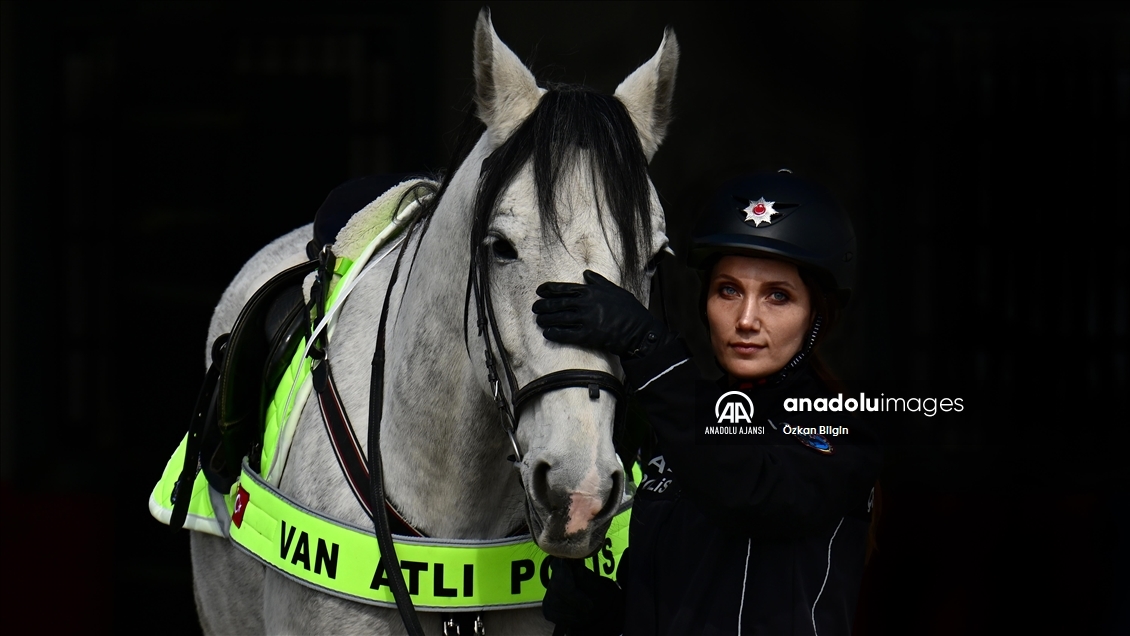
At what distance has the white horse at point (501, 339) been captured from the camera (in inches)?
77.2

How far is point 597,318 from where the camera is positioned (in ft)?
6.31

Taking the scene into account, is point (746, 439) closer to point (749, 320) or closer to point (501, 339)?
point (749, 320)

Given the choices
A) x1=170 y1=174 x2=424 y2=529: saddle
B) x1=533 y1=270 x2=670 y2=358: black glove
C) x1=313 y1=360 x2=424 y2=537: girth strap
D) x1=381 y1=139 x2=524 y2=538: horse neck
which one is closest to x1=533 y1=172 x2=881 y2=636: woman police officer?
x1=533 y1=270 x2=670 y2=358: black glove

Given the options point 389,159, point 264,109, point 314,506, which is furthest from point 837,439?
point 264,109

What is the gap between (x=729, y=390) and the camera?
91.0 inches

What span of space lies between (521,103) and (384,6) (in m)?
3.48

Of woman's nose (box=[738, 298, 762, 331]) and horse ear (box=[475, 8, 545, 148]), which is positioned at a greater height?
horse ear (box=[475, 8, 545, 148])

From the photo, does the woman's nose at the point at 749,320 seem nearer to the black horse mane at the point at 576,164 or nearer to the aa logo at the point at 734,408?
the aa logo at the point at 734,408

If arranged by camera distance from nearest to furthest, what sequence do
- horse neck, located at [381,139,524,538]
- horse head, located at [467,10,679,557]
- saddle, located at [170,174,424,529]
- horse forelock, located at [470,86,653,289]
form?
horse head, located at [467,10,679,557]
horse forelock, located at [470,86,653,289]
horse neck, located at [381,139,524,538]
saddle, located at [170,174,424,529]

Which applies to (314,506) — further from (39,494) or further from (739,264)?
(39,494)

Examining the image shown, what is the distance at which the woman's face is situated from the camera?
2221 mm

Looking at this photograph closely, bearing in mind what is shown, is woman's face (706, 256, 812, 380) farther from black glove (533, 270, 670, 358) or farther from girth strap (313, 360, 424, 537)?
girth strap (313, 360, 424, 537)

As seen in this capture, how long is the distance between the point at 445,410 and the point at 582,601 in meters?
0.48

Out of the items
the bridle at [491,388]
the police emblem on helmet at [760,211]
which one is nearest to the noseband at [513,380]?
the bridle at [491,388]
